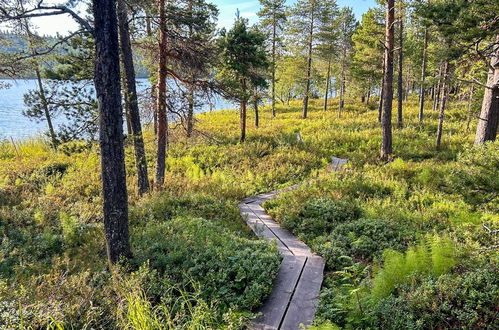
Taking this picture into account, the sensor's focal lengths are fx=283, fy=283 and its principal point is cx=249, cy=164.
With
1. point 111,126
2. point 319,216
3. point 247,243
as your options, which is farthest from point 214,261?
point 319,216

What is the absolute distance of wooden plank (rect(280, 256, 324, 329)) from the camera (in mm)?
4414

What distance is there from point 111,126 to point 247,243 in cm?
354

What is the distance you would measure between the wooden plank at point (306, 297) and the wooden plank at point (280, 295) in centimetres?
9

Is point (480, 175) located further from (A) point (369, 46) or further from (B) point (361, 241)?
(A) point (369, 46)

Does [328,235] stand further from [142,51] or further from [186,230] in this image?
[142,51]

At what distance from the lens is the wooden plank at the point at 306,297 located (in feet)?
14.5

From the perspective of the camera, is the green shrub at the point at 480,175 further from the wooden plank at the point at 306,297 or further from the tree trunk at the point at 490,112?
the tree trunk at the point at 490,112

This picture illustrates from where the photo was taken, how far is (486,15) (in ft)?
23.6

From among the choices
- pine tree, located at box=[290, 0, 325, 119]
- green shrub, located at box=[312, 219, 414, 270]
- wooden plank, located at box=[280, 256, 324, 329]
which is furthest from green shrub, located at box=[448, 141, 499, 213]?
pine tree, located at box=[290, 0, 325, 119]

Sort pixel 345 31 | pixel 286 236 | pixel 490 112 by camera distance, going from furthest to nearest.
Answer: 1. pixel 345 31
2. pixel 490 112
3. pixel 286 236

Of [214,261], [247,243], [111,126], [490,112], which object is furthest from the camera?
[490,112]

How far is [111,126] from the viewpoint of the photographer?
15.5 feet

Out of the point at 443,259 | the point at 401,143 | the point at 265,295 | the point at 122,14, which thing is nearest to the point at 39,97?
the point at 122,14

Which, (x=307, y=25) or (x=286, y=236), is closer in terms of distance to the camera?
(x=286, y=236)
